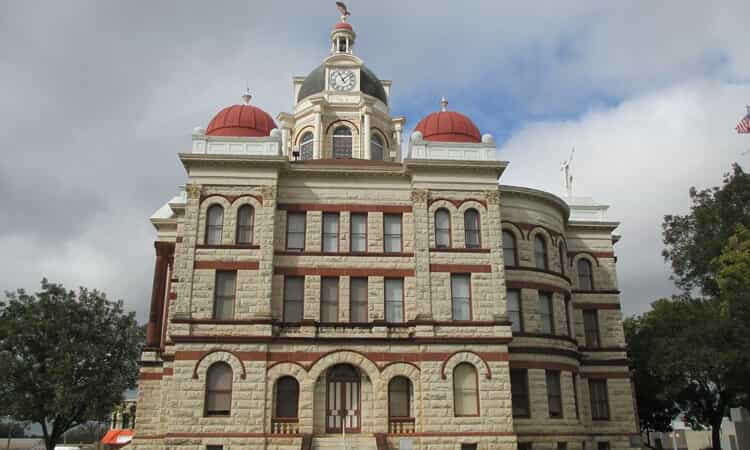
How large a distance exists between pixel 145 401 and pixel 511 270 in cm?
1944

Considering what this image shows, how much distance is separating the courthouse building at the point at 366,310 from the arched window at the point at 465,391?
0.20ft

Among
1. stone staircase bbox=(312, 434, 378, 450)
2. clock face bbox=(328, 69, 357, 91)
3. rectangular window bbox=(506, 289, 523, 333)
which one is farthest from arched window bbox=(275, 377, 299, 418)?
clock face bbox=(328, 69, 357, 91)

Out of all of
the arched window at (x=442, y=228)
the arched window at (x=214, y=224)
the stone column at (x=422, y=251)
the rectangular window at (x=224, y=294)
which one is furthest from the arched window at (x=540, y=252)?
the arched window at (x=214, y=224)

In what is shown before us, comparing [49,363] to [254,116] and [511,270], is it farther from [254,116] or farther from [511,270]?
[511,270]

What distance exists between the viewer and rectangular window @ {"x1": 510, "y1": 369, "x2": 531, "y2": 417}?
31.1 metres

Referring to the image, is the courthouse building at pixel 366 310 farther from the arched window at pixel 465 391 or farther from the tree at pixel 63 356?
the tree at pixel 63 356

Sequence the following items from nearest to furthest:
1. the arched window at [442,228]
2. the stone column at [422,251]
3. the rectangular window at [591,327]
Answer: the stone column at [422,251], the arched window at [442,228], the rectangular window at [591,327]

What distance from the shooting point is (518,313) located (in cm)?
3284

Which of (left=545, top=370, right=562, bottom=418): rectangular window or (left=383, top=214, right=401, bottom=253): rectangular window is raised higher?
(left=383, top=214, right=401, bottom=253): rectangular window

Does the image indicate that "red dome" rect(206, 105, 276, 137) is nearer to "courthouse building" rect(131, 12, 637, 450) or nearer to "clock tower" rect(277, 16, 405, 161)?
"courthouse building" rect(131, 12, 637, 450)

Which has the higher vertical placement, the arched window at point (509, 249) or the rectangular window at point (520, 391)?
the arched window at point (509, 249)

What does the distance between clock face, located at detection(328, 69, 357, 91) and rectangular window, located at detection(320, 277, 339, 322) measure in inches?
661

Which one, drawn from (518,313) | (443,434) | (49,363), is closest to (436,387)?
(443,434)

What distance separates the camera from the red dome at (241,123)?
3356 centimetres
